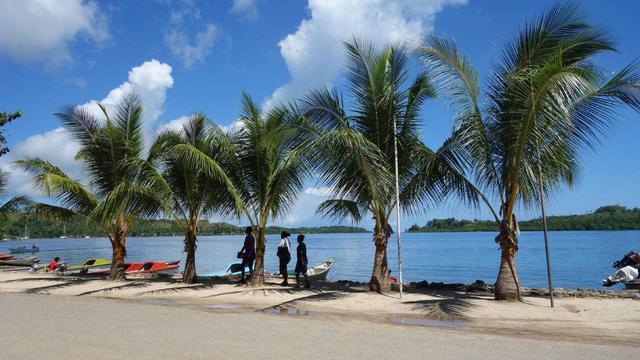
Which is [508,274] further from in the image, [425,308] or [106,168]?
[106,168]

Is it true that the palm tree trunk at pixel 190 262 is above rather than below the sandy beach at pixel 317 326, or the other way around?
above

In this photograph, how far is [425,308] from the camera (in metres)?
9.91

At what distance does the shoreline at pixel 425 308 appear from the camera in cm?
785

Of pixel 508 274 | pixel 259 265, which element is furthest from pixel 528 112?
pixel 259 265

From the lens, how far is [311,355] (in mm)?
5859

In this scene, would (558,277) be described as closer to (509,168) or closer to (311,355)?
(509,168)

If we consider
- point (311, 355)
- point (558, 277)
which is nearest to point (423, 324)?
point (311, 355)

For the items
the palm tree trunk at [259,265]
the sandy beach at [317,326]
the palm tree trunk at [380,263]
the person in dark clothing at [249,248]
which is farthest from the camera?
the person in dark clothing at [249,248]

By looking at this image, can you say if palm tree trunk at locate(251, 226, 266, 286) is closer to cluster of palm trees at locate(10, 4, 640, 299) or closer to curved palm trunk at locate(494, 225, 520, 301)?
cluster of palm trees at locate(10, 4, 640, 299)

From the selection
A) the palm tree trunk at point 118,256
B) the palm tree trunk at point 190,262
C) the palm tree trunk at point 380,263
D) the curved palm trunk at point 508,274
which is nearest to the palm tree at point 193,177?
the palm tree trunk at point 190,262

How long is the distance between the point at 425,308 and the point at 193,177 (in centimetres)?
895

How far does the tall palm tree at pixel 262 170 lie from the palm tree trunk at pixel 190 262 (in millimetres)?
2678

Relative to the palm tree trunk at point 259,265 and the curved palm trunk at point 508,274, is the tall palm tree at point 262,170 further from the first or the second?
the curved palm trunk at point 508,274

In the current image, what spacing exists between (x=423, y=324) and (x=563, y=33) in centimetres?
653
